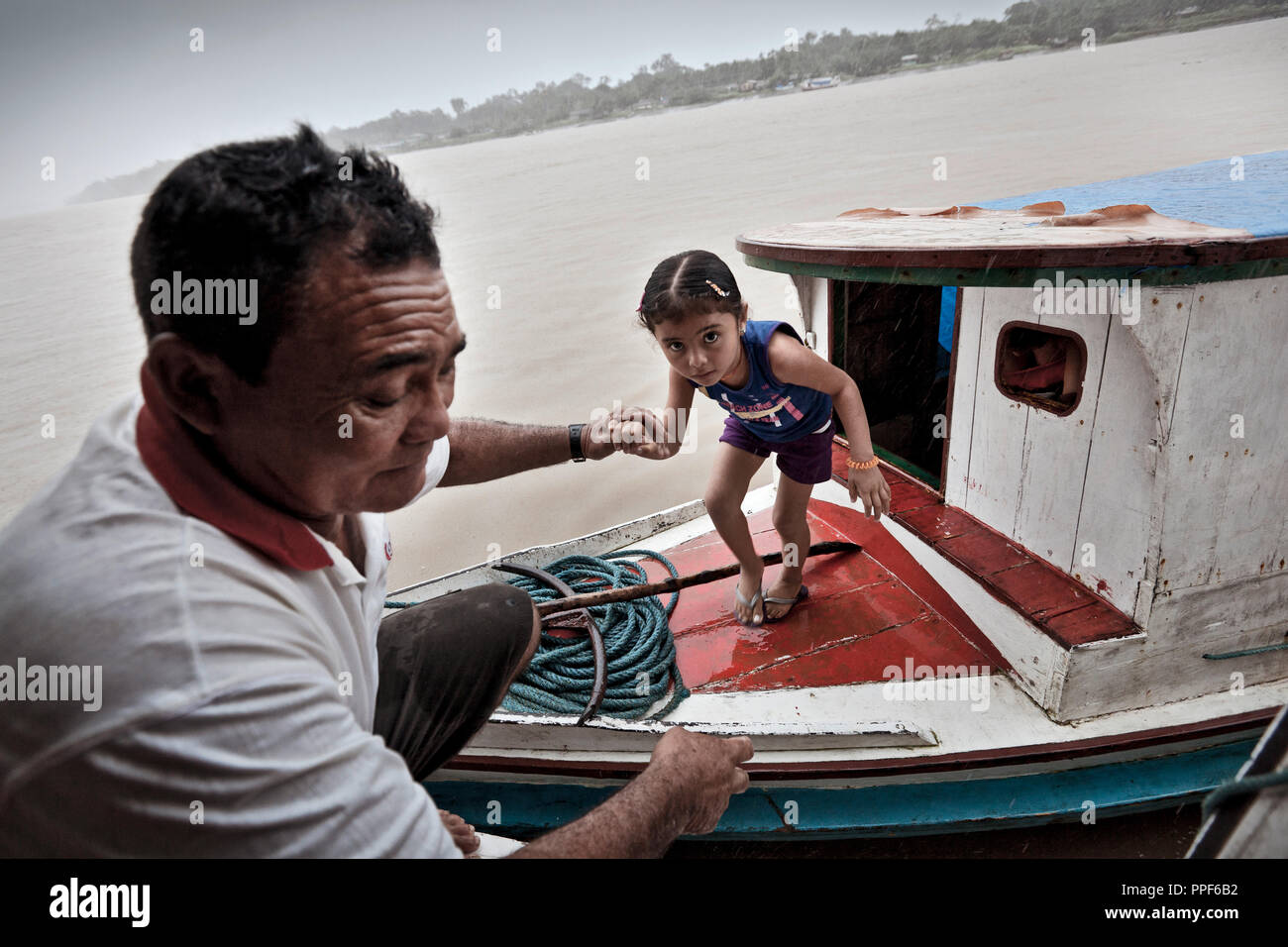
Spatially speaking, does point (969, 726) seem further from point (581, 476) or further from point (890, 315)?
point (581, 476)

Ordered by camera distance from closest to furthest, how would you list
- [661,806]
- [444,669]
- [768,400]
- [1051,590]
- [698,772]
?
1. [661,806]
2. [698,772]
3. [444,669]
4. [1051,590]
5. [768,400]

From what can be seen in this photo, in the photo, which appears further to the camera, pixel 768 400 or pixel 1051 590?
pixel 768 400

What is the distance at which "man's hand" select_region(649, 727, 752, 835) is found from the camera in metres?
1.56

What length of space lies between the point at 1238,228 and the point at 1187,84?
31.0 meters

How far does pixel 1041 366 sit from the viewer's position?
2.83m

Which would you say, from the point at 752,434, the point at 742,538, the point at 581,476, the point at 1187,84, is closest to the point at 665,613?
the point at 742,538

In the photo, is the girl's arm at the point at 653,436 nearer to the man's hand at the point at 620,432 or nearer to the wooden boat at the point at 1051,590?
the man's hand at the point at 620,432

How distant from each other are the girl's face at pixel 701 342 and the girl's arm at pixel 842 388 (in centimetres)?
18

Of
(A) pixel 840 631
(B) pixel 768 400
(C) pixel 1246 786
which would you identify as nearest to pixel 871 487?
(B) pixel 768 400

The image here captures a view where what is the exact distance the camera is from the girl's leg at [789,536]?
10.5ft

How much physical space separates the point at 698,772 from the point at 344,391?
1.06 meters

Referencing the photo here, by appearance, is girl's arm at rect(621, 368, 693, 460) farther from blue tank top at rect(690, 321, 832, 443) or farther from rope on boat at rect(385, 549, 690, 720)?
rope on boat at rect(385, 549, 690, 720)

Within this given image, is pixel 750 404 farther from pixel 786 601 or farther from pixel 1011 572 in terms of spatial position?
pixel 1011 572

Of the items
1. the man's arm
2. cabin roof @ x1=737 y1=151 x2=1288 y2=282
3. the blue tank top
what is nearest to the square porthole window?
cabin roof @ x1=737 y1=151 x2=1288 y2=282
